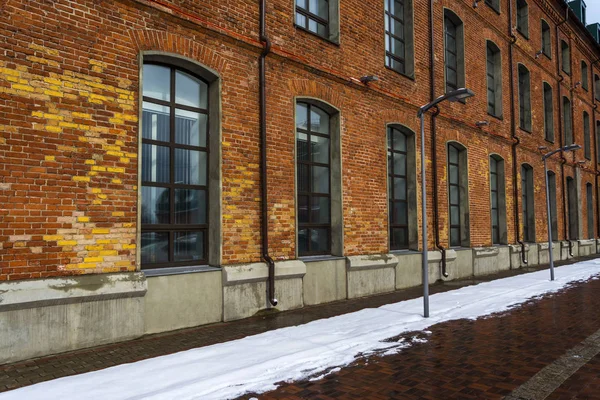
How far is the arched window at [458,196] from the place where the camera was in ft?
44.0

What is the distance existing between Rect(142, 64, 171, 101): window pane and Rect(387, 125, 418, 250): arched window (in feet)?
19.6

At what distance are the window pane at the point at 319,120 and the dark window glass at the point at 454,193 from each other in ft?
17.9

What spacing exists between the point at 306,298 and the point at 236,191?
245 cm

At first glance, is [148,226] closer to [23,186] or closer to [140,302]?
[140,302]

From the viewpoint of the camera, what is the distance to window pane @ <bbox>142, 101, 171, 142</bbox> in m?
6.71

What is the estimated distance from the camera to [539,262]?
17609 mm

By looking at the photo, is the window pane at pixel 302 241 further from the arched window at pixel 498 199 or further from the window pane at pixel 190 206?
the arched window at pixel 498 199

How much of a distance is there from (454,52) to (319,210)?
26.6 feet

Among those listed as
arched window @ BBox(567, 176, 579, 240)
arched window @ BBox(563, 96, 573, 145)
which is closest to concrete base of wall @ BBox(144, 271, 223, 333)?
arched window @ BBox(567, 176, 579, 240)

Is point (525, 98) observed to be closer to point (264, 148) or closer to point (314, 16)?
point (314, 16)

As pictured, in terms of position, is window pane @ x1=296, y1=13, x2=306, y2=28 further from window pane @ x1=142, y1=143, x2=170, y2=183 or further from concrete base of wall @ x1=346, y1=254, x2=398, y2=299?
concrete base of wall @ x1=346, y1=254, x2=398, y2=299

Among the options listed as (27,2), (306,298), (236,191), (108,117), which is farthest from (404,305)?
(27,2)

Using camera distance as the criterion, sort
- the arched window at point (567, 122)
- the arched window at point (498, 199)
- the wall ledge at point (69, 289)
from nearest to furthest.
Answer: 1. the wall ledge at point (69, 289)
2. the arched window at point (498, 199)
3. the arched window at point (567, 122)

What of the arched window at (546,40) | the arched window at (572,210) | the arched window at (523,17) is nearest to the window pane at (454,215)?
the arched window at (523,17)
